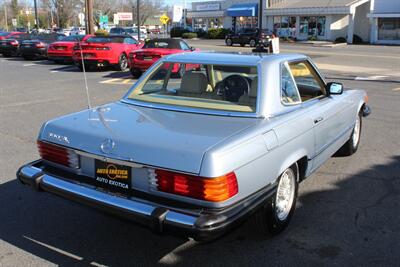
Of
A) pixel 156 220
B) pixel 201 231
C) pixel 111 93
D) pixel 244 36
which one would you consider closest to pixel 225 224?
pixel 201 231

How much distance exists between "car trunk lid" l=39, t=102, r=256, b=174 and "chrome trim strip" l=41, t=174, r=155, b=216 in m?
0.29

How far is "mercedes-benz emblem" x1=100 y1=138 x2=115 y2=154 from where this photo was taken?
10.8ft

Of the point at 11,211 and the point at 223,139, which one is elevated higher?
the point at 223,139

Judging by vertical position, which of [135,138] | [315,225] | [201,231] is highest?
[135,138]

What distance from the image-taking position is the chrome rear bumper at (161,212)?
2.96 metres

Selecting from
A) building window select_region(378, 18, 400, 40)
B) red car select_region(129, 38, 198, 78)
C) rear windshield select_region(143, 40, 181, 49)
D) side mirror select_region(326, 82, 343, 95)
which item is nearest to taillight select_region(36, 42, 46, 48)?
red car select_region(129, 38, 198, 78)

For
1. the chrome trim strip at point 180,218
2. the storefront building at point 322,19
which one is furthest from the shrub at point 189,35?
the chrome trim strip at point 180,218

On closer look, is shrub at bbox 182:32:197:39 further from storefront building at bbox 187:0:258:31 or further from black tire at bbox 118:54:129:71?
black tire at bbox 118:54:129:71


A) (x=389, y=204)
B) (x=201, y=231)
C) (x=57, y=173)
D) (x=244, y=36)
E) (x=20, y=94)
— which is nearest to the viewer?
(x=201, y=231)

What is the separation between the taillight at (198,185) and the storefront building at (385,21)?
46.0m

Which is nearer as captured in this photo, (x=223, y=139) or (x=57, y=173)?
(x=223, y=139)

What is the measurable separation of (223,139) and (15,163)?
12.1 ft

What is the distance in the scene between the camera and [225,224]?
299 cm

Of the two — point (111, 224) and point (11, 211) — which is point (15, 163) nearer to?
point (11, 211)
